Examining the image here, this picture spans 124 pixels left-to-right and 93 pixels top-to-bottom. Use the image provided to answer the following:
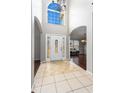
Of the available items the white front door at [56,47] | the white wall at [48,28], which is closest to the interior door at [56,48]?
the white front door at [56,47]

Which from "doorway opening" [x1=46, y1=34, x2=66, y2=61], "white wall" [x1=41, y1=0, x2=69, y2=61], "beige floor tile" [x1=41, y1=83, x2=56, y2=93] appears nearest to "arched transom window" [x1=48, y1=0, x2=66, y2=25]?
"white wall" [x1=41, y1=0, x2=69, y2=61]

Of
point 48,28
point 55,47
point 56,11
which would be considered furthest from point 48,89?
point 56,11

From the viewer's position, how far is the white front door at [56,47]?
7.01m

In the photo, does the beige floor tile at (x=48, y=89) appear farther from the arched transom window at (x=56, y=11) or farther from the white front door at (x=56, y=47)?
the arched transom window at (x=56, y=11)

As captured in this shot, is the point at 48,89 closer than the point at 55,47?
Yes

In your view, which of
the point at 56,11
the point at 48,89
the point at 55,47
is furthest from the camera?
the point at 56,11

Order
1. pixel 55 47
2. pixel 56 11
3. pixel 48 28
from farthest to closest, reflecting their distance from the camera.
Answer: pixel 56 11, pixel 55 47, pixel 48 28

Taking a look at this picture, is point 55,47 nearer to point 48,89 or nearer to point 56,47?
point 56,47

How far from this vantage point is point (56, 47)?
23.9ft

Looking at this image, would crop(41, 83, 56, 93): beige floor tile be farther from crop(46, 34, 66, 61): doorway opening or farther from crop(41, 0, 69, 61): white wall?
crop(46, 34, 66, 61): doorway opening
